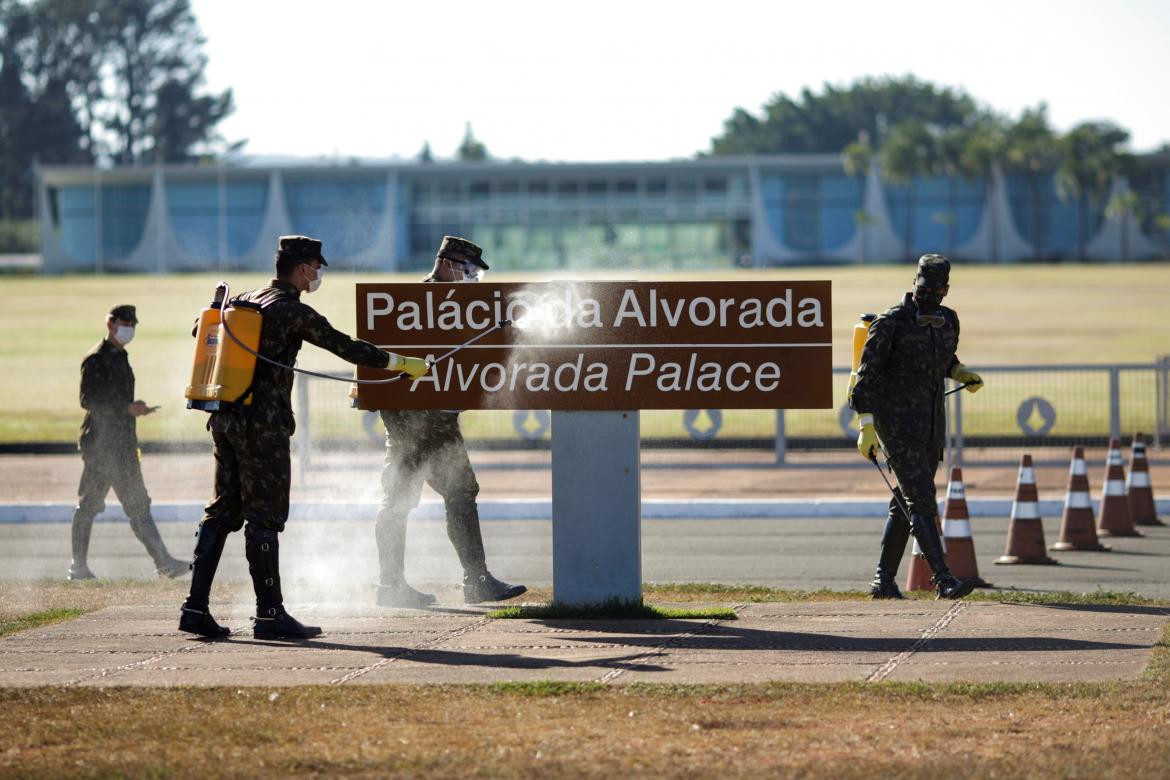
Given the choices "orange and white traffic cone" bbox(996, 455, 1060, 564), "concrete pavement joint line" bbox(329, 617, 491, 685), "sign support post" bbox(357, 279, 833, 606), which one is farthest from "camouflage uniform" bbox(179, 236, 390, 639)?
"orange and white traffic cone" bbox(996, 455, 1060, 564)

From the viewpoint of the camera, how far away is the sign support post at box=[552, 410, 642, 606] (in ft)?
28.6

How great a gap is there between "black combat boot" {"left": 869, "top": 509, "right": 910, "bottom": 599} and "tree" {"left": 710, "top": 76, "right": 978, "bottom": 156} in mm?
143308

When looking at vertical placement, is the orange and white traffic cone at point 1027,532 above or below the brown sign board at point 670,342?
below

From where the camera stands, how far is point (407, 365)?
8328mm

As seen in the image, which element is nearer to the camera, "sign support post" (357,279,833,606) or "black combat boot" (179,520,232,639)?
"black combat boot" (179,520,232,639)

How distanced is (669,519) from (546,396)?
7.51m

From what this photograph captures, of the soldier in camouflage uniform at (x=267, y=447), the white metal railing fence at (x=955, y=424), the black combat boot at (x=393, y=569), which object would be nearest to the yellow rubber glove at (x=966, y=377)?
the black combat boot at (x=393, y=569)

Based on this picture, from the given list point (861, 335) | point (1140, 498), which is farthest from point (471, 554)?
point (1140, 498)

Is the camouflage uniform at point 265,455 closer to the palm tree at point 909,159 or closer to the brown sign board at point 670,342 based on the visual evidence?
the brown sign board at point 670,342

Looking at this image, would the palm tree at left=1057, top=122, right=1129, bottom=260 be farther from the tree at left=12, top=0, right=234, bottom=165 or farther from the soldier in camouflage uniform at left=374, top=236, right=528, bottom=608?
the soldier in camouflage uniform at left=374, top=236, right=528, bottom=608

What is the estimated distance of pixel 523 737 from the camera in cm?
609

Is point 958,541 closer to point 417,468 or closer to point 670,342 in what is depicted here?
point 670,342

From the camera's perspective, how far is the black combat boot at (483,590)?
32.3 feet

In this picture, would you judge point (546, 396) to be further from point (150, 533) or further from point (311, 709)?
point (150, 533)
